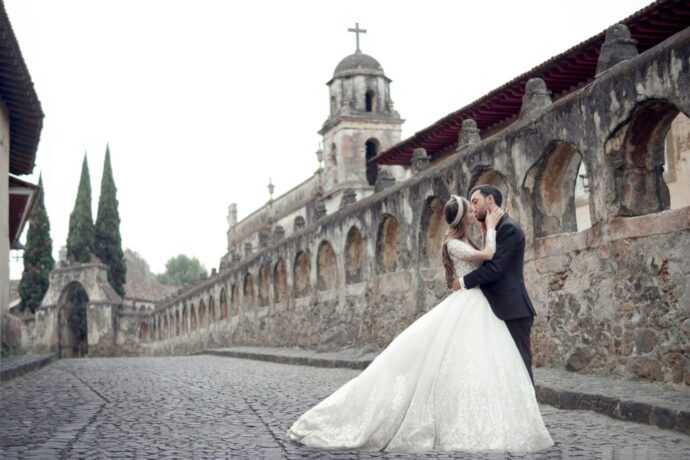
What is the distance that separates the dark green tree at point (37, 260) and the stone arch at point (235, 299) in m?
27.6

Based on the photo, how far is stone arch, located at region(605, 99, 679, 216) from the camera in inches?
347

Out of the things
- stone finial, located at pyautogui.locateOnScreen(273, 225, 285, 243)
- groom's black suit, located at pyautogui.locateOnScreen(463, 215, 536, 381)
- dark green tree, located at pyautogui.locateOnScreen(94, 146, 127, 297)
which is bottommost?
groom's black suit, located at pyautogui.locateOnScreen(463, 215, 536, 381)

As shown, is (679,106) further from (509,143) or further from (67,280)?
(67,280)

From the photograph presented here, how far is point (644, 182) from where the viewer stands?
8898mm

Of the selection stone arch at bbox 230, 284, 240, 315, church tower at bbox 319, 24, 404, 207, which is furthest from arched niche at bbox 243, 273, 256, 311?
church tower at bbox 319, 24, 404, 207

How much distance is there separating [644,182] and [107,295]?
48.2 meters

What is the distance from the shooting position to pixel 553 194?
35.9 feet

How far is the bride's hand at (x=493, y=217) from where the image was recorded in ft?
19.0

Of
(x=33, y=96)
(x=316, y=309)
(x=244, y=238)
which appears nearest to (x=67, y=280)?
(x=244, y=238)

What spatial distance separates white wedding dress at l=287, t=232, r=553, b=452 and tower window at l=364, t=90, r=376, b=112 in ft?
132

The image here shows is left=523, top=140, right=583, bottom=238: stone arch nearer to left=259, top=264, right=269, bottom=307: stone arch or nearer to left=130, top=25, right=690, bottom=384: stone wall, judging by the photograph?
left=130, top=25, right=690, bottom=384: stone wall

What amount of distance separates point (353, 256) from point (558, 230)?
322 inches

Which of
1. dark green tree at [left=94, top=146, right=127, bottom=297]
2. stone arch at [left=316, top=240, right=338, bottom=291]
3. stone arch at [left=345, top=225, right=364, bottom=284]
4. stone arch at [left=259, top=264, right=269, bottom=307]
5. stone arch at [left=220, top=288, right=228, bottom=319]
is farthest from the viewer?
dark green tree at [left=94, top=146, right=127, bottom=297]

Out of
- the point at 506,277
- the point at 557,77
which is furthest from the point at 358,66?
the point at 506,277
